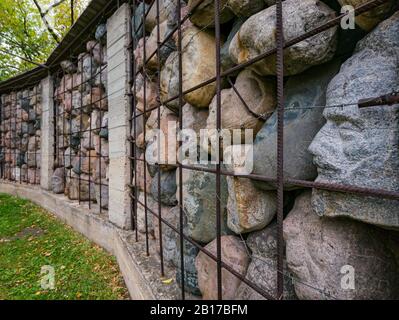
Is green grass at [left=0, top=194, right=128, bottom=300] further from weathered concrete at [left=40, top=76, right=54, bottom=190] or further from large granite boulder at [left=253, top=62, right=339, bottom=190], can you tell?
large granite boulder at [left=253, top=62, right=339, bottom=190]

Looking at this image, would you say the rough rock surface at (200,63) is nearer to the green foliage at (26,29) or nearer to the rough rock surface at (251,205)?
the rough rock surface at (251,205)

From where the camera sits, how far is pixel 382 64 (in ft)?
2.35

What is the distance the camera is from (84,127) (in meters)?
4.37

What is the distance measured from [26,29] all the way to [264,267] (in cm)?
1103

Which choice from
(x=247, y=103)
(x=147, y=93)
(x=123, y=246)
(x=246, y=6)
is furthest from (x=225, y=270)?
(x=147, y=93)

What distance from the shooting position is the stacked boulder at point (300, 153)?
2.36 ft

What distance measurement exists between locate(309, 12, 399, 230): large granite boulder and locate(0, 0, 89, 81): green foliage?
9688 mm

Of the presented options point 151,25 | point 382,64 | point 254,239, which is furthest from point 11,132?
point 382,64

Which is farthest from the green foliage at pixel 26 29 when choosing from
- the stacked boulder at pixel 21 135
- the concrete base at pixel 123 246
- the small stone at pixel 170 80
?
the small stone at pixel 170 80

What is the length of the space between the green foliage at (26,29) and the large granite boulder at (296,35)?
927cm

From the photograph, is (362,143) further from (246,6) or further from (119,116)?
(119,116)

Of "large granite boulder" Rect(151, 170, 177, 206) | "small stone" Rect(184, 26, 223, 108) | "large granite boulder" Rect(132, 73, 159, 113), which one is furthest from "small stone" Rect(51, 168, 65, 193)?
"small stone" Rect(184, 26, 223, 108)
